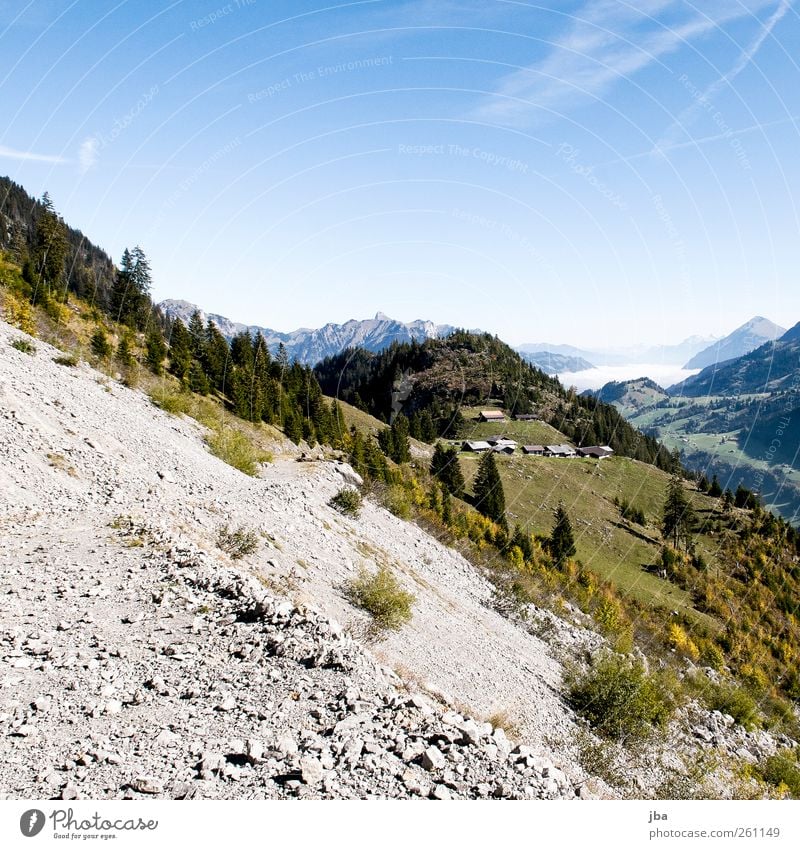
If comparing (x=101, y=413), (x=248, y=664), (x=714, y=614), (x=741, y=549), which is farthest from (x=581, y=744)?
(x=741, y=549)

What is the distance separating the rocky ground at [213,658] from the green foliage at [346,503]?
4.18 metres

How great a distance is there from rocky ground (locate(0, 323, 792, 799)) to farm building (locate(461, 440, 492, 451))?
101 m

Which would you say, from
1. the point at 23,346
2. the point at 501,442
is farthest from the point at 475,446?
the point at 23,346

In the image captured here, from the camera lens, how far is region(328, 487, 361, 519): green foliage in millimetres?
29594

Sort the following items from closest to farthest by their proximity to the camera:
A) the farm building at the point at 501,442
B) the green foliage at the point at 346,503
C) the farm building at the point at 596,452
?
1. the green foliage at the point at 346,503
2. the farm building at the point at 501,442
3. the farm building at the point at 596,452

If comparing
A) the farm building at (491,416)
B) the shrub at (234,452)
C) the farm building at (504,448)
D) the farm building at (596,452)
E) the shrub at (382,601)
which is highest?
the farm building at (491,416)

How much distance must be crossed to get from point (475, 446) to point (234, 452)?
324 feet

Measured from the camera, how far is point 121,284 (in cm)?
8769

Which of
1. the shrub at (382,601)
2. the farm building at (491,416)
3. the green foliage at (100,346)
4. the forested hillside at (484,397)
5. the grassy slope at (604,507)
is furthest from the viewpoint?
the forested hillside at (484,397)

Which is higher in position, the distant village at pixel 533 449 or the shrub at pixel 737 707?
the distant village at pixel 533 449

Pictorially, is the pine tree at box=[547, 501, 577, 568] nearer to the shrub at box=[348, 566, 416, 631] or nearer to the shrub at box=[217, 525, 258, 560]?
the shrub at box=[348, 566, 416, 631]

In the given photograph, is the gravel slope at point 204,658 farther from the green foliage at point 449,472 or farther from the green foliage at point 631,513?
the green foliage at point 631,513

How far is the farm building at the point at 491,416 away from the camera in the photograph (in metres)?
158

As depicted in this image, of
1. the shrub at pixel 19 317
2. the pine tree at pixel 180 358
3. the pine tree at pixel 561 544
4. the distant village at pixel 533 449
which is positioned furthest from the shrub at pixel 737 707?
the distant village at pixel 533 449
